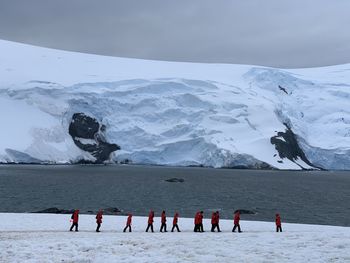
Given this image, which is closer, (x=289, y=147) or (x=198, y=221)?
(x=198, y=221)

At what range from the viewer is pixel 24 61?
158 meters

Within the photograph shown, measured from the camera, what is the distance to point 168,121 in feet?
431

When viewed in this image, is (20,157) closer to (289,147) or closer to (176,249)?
(289,147)

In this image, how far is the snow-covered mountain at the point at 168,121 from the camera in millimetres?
124438

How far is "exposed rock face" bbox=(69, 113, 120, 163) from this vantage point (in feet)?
437

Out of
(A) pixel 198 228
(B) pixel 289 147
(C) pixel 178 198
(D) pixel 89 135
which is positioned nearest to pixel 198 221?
(A) pixel 198 228

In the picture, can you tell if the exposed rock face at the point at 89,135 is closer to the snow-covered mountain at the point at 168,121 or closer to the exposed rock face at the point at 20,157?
the snow-covered mountain at the point at 168,121

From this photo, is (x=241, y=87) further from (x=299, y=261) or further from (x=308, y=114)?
(x=299, y=261)

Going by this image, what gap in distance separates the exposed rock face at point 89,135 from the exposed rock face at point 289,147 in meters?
40.3

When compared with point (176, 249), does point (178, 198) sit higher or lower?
higher

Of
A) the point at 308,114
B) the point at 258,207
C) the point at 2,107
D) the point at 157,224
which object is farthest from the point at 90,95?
the point at 157,224

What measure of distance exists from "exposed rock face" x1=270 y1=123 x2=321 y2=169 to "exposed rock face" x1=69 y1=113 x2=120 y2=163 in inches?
1588

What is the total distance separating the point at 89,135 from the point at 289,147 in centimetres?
5029

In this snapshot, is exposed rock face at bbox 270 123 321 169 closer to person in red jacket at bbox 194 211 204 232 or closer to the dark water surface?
the dark water surface
